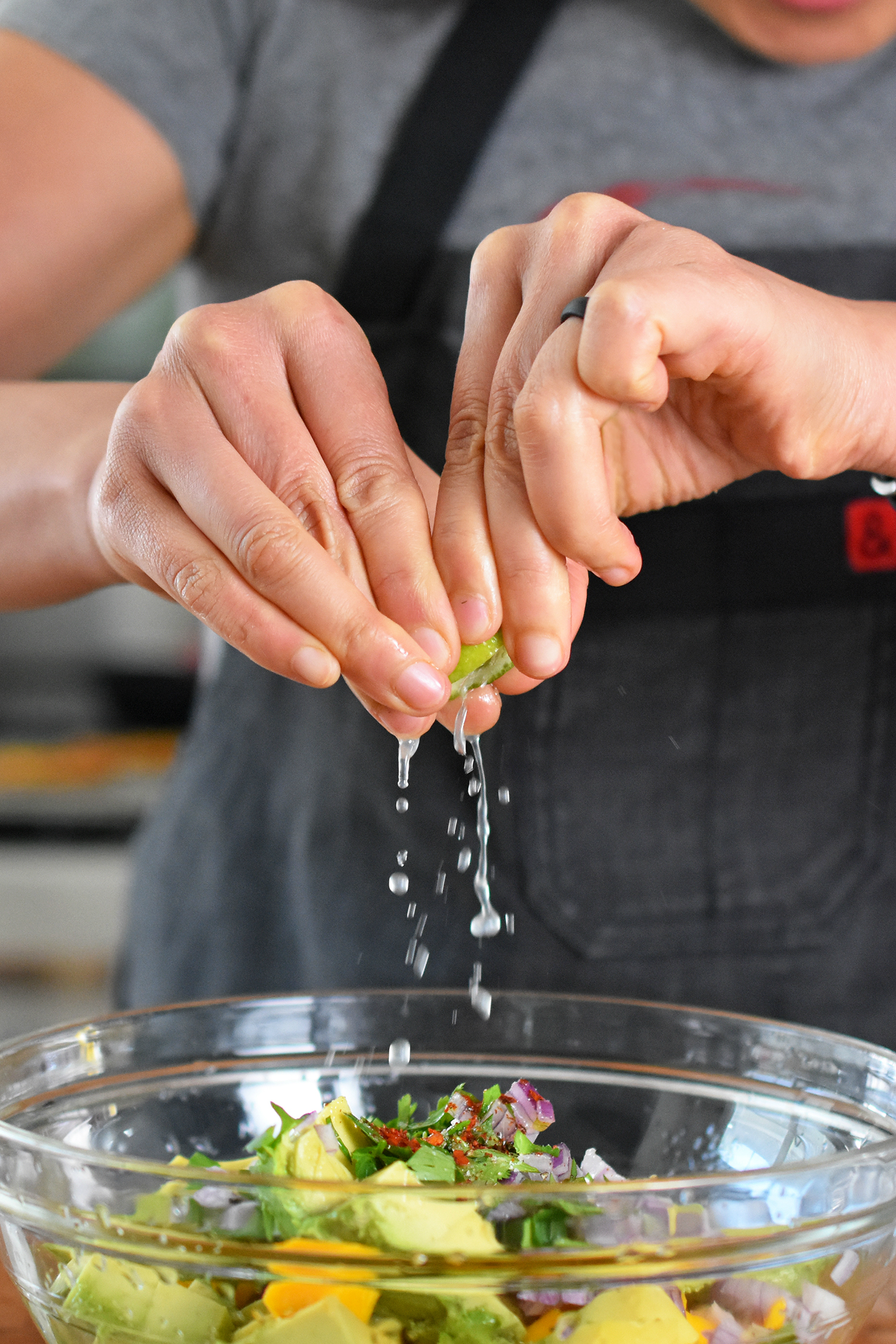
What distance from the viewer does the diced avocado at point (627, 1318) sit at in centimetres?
43

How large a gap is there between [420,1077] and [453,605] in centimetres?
28

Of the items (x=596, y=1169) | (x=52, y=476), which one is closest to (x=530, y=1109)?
(x=596, y=1169)

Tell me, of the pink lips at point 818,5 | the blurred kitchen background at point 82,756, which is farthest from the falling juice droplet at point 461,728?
the blurred kitchen background at point 82,756

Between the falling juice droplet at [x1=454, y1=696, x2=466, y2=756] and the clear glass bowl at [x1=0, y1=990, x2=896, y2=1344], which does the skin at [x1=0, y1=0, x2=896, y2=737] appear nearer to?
the falling juice droplet at [x1=454, y1=696, x2=466, y2=756]

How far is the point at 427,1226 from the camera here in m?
0.40

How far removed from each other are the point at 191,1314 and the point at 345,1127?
0.41 ft

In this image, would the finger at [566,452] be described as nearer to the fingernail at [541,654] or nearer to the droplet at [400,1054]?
the fingernail at [541,654]

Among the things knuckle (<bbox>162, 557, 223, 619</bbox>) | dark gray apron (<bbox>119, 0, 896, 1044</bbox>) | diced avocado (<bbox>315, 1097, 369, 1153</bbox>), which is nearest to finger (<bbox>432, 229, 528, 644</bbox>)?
knuckle (<bbox>162, 557, 223, 619</bbox>)

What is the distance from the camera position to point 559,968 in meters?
1.10

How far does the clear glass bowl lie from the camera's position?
41 cm

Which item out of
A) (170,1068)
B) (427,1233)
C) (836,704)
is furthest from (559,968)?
(427,1233)

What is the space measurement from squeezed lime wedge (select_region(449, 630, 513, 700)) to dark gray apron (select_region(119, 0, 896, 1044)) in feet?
1.57

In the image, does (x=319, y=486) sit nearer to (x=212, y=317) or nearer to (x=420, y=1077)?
(x=212, y=317)

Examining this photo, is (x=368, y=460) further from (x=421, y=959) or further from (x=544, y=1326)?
(x=421, y=959)
